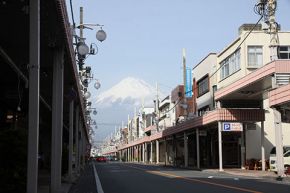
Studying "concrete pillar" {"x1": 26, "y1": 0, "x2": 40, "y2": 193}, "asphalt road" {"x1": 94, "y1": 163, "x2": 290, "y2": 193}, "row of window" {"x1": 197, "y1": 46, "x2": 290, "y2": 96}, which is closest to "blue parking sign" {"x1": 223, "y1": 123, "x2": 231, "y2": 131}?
"row of window" {"x1": 197, "y1": 46, "x2": 290, "y2": 96}

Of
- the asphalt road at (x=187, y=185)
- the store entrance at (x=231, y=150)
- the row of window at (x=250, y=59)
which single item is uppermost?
the row of window at (x=250, y=59)

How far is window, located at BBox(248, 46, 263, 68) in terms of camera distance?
54.3 metres

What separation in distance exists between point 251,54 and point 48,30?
41248mm

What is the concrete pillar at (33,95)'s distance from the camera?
1201 centimetres

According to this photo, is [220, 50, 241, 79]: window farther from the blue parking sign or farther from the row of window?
the blue parking sign

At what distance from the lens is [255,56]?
54500 mm

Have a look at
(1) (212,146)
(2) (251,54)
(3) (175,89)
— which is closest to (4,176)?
(2) (251,54)

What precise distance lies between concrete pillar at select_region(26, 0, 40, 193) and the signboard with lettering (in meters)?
36.8

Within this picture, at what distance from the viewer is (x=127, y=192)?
2094 cm

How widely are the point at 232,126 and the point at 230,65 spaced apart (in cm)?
1199

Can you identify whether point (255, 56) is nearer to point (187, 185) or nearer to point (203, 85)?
point (203, 85)

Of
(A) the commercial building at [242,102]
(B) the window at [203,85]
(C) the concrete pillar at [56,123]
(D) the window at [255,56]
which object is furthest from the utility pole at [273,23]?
(B) the window at [203,85]

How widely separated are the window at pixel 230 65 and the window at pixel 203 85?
5816mm

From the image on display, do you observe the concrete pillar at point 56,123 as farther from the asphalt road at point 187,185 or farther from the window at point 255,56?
the window at point 255,56
